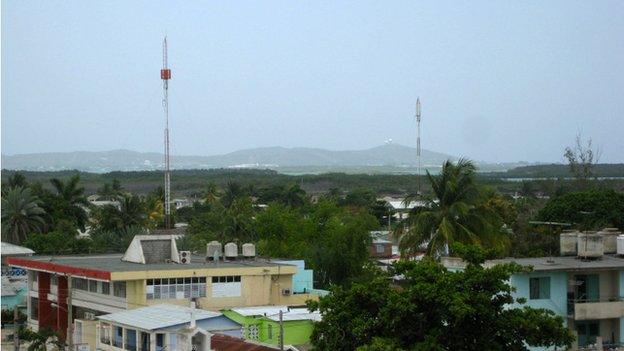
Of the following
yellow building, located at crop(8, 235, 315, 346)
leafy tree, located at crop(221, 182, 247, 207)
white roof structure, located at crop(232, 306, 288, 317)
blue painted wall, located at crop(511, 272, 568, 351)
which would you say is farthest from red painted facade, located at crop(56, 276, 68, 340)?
leafy tree, located at crop(221, 182, 247, 207)

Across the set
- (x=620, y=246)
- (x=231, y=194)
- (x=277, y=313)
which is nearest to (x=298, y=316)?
(x=277, y=313)

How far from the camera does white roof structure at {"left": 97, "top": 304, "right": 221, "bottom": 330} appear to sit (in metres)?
24.7

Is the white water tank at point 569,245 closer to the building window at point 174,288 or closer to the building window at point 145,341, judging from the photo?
the building window at point 174,288

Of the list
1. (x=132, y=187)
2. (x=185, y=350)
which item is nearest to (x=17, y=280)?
(x=185, y=350)

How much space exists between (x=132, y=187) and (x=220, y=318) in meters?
169

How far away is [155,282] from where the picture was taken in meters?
32.6

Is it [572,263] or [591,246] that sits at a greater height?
[591,246]

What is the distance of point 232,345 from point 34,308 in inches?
696

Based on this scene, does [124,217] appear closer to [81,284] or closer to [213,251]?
[213,251]

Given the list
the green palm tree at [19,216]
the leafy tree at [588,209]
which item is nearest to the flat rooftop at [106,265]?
the green palm tree at [19,216]

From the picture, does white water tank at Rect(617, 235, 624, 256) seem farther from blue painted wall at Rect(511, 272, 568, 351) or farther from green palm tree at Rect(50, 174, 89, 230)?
green palm tree at Rect(50, 174, 89, 230)

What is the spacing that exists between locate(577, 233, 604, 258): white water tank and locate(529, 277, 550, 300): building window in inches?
88.8

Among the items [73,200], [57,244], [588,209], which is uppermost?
[73,200]

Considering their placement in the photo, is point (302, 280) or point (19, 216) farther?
point (19, 216)
